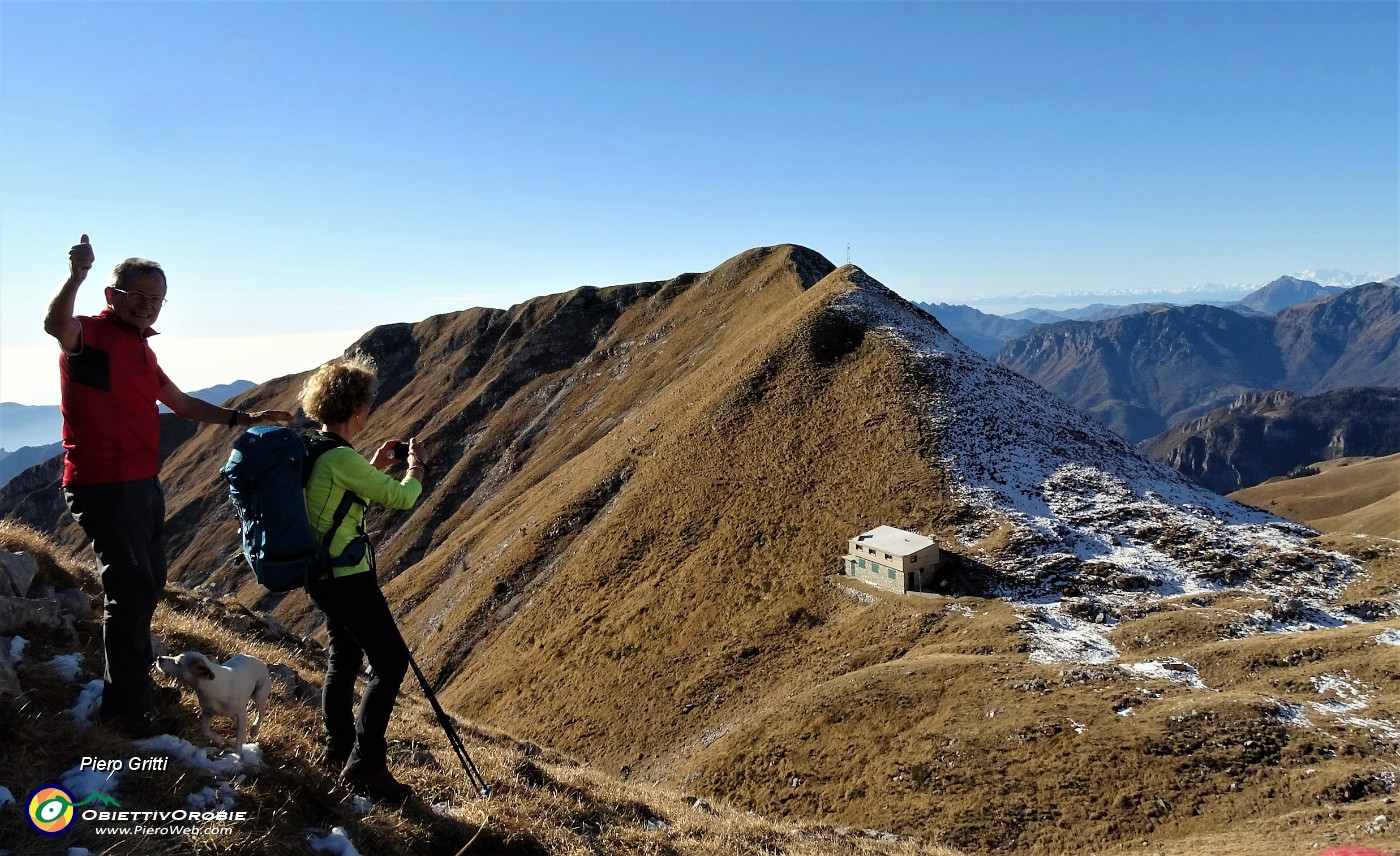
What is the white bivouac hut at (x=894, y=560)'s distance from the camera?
30516 millimetres

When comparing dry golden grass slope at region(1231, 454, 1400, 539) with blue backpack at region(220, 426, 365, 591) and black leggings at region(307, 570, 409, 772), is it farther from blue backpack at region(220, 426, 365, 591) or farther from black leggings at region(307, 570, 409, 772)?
blue backpack at region(220, 426, 365, 591)

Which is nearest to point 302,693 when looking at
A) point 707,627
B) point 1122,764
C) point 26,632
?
point 26,632

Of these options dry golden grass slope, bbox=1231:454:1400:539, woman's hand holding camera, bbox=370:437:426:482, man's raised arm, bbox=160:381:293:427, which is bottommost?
dry golden grass slope, bbox=1231:454:1400:539

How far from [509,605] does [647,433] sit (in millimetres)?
16526

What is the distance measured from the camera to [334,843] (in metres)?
5.83

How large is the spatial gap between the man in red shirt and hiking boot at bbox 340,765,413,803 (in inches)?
68.3

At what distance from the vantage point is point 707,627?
113 ft

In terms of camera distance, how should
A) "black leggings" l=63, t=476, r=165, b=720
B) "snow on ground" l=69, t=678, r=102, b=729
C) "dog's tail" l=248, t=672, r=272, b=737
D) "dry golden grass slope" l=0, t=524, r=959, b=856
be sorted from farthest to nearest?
1. "dog's tail" l=248, t=672, r=272, b=737
2. "snow on ground" l=69, t=678, r=102, b=729
3. "black leggings" l=63, t=476, r=165, b=720
4. "dry golden grass slope" l=0, t=524, r=959, b=856

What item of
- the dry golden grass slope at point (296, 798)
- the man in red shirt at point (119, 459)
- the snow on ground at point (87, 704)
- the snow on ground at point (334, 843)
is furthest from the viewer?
the snow on ground at point (87, 704)

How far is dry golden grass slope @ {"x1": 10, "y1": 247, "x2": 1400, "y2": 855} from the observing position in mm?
17656

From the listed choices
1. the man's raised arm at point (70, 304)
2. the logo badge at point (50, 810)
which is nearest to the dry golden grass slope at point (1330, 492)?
the logo badge at point (50, 810)

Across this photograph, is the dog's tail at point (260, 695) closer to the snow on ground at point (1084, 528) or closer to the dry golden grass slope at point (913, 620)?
the dry golden grass slope at point (913, 620)

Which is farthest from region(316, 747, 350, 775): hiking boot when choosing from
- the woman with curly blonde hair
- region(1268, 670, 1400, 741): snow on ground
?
→ region(1268, 670, 1400, 741): snow on ground

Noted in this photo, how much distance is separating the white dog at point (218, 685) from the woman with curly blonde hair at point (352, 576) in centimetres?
70
